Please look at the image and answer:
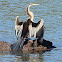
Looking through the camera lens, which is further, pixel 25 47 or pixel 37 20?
pixel 37 20

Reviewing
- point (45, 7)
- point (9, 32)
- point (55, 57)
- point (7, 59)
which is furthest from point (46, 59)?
point (45, 7)

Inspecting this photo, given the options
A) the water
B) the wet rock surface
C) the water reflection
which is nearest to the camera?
the water reflection

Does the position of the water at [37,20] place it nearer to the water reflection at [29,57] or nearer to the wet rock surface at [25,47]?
the water reflection at [29,57]

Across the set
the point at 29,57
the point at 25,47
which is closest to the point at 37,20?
the point at 25,47

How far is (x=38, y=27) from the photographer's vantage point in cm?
1362

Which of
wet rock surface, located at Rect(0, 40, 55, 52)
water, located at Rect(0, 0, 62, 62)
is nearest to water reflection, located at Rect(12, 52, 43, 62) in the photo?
water, located at Rect(0, 0, 62, 62)

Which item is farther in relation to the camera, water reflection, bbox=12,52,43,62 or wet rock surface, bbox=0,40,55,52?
wet rock surface, bbox=0,40,55,52

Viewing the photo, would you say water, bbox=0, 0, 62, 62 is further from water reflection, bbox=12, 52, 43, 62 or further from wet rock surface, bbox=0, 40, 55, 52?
wet rock surface, bbox=0, 40, 55, 52

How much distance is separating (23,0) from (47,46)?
9.53 meters

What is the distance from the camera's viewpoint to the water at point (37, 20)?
12.4 meters

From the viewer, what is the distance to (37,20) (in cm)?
1792

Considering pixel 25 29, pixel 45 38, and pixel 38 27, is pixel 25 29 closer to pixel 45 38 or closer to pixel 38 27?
pixel 38 27

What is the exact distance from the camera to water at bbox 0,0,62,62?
40.7ft

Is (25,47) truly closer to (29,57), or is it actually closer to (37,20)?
(29,57)
